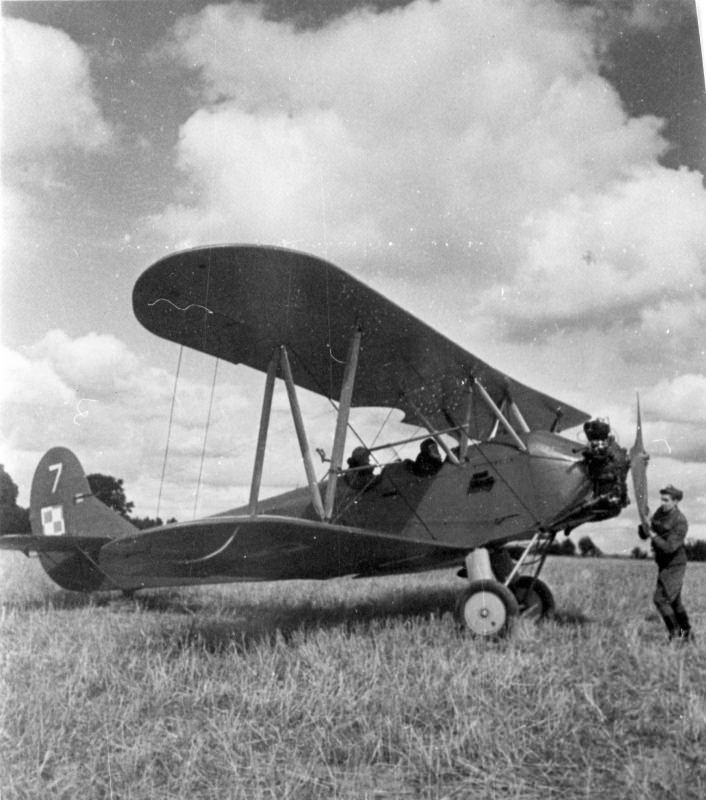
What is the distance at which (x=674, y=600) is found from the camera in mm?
5223

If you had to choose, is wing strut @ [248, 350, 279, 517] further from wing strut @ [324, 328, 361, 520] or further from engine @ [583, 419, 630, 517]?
engine @ [583, 419, 630, 517]

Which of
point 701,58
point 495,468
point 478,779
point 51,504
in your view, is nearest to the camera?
point 478,779

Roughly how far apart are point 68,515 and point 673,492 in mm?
7354

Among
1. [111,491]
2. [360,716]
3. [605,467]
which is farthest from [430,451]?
[111,491]

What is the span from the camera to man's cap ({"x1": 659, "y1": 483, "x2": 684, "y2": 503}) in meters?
5.58

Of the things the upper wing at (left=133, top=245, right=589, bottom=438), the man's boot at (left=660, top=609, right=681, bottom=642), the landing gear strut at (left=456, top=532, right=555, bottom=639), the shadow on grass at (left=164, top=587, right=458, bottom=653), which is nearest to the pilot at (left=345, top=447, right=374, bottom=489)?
the upper wing at (left=133, top=245, right=589, bottom=438)

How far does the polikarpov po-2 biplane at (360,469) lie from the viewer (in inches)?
185

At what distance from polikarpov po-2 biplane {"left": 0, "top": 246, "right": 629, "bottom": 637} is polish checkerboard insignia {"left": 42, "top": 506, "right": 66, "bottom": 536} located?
175 centimetres

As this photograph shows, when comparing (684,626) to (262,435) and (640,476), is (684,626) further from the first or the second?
(262,435)

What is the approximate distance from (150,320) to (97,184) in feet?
3.58

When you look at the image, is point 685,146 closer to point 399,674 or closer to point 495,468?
point 495,468

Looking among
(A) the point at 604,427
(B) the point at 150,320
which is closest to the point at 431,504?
(A) the point at 604,427

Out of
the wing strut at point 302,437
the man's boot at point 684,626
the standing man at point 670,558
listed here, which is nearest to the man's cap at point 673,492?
the standing man at point 670,558

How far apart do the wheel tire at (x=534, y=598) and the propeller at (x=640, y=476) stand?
1154 millimetres
